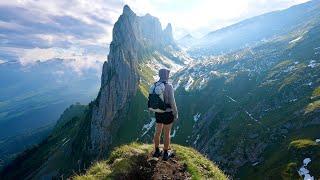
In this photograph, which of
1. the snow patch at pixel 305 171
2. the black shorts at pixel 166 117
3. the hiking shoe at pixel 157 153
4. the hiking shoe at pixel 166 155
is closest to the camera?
the hiking shoe at pixel 166 155

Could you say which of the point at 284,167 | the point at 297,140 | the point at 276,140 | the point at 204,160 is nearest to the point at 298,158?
the point at 284,167

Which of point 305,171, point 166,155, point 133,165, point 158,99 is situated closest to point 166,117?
point 158,99

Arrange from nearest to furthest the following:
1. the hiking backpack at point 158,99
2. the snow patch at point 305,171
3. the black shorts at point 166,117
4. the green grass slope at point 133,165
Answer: the green grass slope at point 133,165 < the hiking backpack at point 158,99 < the black shorts at point 166,117 < the snow patch at point 305,171

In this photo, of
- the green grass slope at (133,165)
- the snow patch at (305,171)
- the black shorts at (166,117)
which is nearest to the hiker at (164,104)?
the black shorts at (166,117)

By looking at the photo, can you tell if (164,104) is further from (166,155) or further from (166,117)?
(166,155)

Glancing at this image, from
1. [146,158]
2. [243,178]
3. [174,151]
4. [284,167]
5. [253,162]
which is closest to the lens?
[146,158]

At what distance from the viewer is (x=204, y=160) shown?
25.5 metres

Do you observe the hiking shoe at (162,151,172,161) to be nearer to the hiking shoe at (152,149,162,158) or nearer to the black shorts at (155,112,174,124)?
the hiking shoe at (152,149,162,158)

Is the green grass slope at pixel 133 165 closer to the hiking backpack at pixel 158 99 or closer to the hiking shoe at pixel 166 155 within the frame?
the hiking shoe at pixel 166 155

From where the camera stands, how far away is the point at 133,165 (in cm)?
2128

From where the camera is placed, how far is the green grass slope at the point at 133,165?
20141 millimetres

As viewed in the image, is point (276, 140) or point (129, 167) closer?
point (129, 167)

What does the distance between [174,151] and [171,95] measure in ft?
14.3

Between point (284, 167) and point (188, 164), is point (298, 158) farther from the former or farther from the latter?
point (188, 164)
